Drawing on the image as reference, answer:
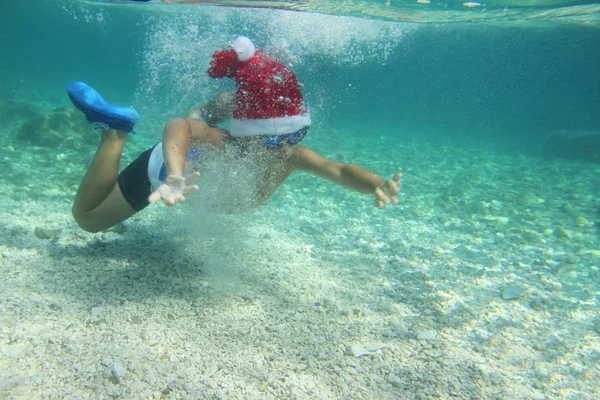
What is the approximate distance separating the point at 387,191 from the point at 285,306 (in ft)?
5.02

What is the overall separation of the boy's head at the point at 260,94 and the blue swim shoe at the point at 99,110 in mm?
957

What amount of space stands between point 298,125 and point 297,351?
1.93m

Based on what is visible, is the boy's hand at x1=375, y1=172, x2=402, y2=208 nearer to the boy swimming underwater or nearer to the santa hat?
the boy swimming underwater

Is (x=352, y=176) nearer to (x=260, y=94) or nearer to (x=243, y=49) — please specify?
(x=260, y=94)

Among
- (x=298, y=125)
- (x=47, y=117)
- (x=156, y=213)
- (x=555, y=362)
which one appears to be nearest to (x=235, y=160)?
(x=298, y=125)

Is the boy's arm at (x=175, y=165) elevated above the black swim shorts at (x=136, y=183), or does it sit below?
above

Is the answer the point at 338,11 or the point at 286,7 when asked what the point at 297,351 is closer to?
the point at 286,7

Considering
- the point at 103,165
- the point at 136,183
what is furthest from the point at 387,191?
the point at 103,165

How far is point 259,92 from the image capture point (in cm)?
289

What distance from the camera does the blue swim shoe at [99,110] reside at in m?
3.09

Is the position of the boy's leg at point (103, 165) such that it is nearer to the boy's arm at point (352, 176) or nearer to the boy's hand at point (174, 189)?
the boy's hand at point (174, 189)

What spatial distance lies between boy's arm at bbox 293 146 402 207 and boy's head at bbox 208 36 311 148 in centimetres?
35

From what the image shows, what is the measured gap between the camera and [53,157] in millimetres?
7832

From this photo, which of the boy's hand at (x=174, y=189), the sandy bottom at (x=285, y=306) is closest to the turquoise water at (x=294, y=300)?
the sandy bottom at (x=285, y=306)
